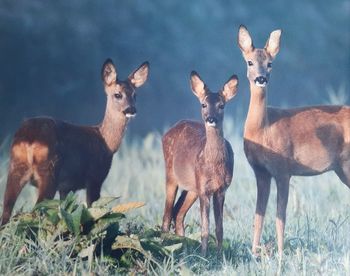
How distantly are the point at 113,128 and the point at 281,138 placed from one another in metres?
1.56

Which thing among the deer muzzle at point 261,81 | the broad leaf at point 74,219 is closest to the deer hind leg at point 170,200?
the deer muzzle at point 261,81

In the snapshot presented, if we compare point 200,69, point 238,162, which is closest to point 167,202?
point 238,162

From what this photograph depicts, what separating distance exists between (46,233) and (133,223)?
1.28 meters

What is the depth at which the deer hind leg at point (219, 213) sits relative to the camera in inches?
337

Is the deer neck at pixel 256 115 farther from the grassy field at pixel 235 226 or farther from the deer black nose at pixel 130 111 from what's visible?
the deer black nose at pixel 130 111

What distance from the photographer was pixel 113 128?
9.75 m

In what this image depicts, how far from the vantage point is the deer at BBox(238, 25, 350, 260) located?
29.6 feet

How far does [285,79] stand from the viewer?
1980cm

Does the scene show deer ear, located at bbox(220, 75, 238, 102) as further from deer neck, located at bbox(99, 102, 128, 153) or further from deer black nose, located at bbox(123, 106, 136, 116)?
deer neck, located at bbox(99, 102, 128, 153)

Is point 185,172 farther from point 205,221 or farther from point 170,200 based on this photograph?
point 205,221

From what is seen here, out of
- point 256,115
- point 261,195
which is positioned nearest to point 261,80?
point 256,115

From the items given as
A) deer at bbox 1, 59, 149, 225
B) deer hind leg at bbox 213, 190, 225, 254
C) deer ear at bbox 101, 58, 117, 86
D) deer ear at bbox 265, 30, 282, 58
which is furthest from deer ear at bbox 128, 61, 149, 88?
deer hind leg at bbox 213, 190, 225, 254

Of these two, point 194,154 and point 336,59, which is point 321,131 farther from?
point 336,59

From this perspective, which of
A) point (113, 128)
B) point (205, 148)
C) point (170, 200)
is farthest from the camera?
point (113, 128)
